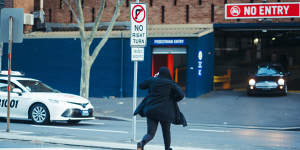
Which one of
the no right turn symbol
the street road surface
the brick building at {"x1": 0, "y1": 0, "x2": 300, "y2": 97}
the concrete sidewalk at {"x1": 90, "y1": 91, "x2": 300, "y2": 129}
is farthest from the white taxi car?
the brick building at {"x1": 0, "y1": 0, "x2": 300, "y2": 97}

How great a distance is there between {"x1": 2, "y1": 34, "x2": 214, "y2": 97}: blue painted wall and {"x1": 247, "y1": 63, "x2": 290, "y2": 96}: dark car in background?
106 inches

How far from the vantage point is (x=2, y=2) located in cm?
2906

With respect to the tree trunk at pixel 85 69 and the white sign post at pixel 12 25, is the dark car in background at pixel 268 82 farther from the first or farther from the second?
the white sign post at pixel 12 25

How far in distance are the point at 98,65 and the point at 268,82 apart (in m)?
8.79

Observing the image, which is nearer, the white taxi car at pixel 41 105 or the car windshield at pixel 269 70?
the white taxi car at pixel 41 105

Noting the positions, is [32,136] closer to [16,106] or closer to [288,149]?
[16,106]

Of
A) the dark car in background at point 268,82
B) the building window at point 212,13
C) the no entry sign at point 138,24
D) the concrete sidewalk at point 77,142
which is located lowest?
the concrete sidewalk at point 77,142

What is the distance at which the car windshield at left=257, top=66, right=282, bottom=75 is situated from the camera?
24.4 m

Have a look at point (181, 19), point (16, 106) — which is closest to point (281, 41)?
point (181, 19)

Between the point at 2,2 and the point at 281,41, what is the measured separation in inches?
626

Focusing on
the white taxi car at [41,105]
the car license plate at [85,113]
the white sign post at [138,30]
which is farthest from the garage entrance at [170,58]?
the white sign post at [138,30]

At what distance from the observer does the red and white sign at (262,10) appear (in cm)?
2558

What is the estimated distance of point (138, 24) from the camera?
10.5 m

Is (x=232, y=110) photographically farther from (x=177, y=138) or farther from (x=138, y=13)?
(x=138, y=13)
